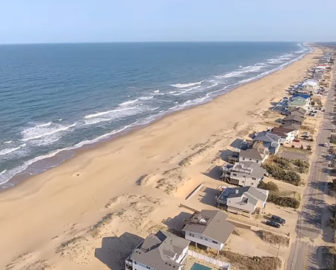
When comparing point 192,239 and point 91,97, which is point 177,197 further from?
point 91,97

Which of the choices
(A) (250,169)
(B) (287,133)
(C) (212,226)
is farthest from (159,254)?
(B) (287,133)

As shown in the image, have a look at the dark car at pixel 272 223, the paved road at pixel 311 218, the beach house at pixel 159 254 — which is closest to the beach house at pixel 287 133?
the paved road at pixel 311 218

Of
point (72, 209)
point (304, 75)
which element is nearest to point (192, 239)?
point (72, 209)

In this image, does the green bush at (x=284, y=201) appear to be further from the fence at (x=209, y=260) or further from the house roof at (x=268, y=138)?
the house roof at (x=268, y=138)

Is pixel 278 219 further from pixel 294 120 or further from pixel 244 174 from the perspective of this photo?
pixel 294 120

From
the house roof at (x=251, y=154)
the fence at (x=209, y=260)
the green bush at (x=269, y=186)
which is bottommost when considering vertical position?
the fence at (x=209, y=260)

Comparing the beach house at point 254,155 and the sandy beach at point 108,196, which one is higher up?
the beach house at point 254,155
